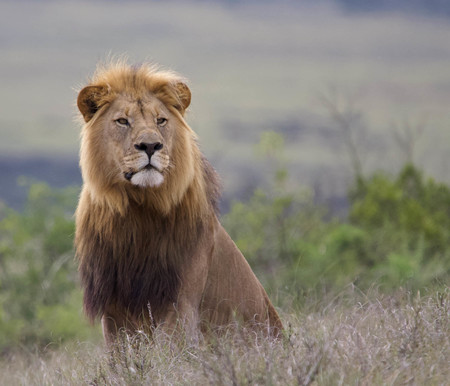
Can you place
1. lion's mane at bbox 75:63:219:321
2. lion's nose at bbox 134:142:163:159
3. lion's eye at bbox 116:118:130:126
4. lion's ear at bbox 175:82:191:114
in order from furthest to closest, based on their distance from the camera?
lion's ear at bbox 175:82:191:114
lion's mane at bbox 75:63:219:321
lion's eye at bbox 116:118:130:126
lion's nose at bbox 134:142:163:159

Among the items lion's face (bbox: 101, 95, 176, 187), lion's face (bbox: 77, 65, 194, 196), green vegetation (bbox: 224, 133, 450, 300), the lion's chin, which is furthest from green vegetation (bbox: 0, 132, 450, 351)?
the lion's chin

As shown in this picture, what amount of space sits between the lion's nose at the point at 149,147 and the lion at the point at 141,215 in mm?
84

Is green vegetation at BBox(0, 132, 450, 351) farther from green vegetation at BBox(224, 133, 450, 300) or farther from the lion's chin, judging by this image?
the lion's chin

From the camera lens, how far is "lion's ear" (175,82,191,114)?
232 inches

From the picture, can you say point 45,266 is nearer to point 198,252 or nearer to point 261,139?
point 261,139

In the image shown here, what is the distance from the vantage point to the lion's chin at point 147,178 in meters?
5.42

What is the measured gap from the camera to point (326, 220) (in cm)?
1734

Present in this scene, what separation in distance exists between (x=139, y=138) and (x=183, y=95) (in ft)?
2.20

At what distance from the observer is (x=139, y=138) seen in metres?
5.39

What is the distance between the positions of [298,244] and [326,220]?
2.25 m

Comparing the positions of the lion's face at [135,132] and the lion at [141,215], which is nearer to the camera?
the lion's face at [135,132]

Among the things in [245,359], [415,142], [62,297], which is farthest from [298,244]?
[245,359]

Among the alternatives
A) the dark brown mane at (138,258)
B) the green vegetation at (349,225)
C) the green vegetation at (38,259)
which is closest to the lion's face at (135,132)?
the dark brown mane at (138,258)

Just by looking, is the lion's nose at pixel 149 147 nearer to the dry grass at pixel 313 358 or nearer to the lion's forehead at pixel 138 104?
the lion's forehead at pixel 138 104
